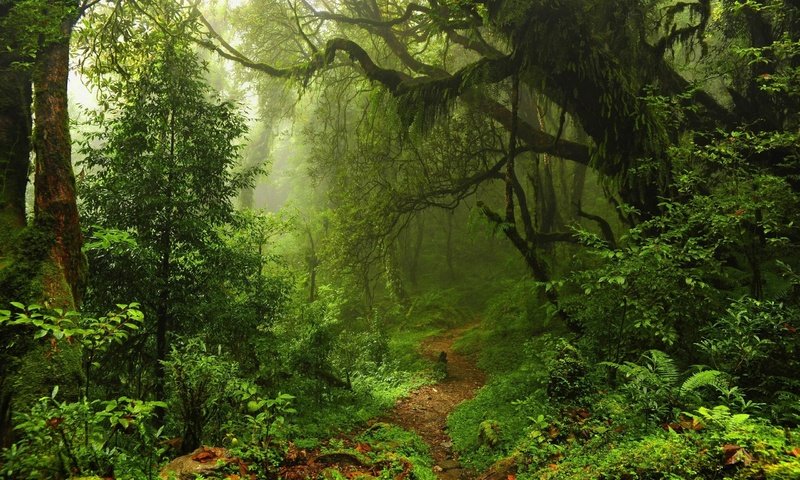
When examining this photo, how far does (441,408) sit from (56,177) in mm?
7810

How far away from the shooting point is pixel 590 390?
587 centimetres

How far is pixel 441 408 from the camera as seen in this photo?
30.1ft

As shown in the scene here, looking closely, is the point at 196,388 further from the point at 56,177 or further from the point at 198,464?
the point at 56,177

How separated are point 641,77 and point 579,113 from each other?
143 centimetres

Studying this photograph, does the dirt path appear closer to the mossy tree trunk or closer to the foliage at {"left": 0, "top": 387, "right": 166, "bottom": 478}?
the foliage at {"left": 0, "top": 387, "right": 166, "bottom": 478}

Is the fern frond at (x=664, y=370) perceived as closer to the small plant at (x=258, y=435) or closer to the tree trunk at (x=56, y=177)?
the small plant at (x=258, y=435)

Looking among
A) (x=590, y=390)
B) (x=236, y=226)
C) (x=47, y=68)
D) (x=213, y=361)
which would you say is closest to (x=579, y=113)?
(x=590, y=390)

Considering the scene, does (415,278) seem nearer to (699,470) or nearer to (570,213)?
(570,213)

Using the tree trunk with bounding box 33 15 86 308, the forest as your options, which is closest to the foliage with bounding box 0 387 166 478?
the forest

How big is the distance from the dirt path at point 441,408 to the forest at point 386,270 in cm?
9

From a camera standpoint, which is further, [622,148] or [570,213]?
[570,213]

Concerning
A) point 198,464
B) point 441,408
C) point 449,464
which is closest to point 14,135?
point 198,464

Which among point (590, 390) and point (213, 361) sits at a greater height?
point (213, 361)

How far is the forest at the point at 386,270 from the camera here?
12.4 ft
